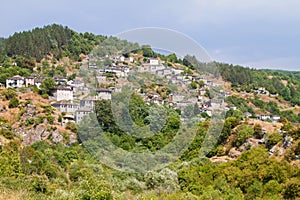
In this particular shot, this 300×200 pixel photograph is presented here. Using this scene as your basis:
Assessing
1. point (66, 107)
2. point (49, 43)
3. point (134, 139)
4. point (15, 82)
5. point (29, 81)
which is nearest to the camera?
point (134, 139)

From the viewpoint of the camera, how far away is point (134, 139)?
1522 cm

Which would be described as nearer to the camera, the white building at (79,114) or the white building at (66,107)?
the white building at (79,114)

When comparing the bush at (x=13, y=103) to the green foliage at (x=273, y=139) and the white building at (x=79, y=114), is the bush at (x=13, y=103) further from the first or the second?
the green foliage at (x=273, y=139)

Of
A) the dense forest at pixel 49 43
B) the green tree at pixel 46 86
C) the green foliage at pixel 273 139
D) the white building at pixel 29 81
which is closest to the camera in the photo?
the green foliage at pixel 273 139

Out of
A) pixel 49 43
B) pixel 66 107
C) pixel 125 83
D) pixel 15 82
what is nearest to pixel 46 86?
pixel 15 82

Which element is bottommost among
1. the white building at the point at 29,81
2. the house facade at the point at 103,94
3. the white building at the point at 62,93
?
the white building at the point at 62,93

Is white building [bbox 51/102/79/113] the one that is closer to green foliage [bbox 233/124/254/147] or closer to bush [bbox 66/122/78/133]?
bush [bbox 66/122/78/133]

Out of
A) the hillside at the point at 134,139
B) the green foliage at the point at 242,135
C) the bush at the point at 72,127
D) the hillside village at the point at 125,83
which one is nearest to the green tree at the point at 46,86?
the hillside at the point at 134,139

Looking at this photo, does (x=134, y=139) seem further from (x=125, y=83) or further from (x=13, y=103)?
(x=13, y=103)

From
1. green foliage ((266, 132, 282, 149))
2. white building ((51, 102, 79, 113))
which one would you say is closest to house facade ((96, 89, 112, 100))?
white building ((51, 102, 79, 113))

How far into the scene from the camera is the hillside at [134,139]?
465 inches

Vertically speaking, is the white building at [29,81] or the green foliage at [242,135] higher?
the white building at [29,81]

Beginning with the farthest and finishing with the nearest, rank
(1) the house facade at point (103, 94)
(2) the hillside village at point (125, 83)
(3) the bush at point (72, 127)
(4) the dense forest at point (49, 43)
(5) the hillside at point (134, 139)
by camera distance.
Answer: (4) the dense forest at point (49, 43)
(3) the bush at point (72, 127)
(1) the house facade at point (103, 94)
(2) the hillside village at point (125, 83)
(5) the hillside at point (134, 139)

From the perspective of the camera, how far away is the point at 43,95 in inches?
1011
